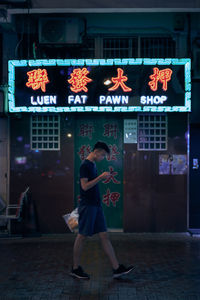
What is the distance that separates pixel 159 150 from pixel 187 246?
8.03 ft

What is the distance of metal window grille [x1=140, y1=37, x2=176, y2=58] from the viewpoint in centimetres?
892

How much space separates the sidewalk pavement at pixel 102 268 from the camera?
5.05 meters

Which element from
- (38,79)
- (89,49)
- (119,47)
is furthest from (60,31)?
(119,47)

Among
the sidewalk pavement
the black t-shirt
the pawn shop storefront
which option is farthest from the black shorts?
the pawn shop storefront

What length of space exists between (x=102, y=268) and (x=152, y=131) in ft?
12.9

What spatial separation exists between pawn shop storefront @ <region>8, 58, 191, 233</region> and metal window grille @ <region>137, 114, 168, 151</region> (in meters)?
0.03

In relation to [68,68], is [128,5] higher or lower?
higher

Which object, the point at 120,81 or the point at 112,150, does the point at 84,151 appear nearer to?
the point at 112,150

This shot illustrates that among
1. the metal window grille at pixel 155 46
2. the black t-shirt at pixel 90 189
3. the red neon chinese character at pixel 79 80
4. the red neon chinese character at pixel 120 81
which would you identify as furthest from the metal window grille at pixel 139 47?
the black t-shirt at pixel 90 189

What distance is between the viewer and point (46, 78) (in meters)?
8.22

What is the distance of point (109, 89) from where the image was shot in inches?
321

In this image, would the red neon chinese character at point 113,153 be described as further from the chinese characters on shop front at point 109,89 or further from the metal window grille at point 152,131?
the chinese characters on shop front at point 109,89

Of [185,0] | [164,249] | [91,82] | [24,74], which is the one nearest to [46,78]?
[24,74]

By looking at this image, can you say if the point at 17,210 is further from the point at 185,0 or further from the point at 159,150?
the point at 185,0
